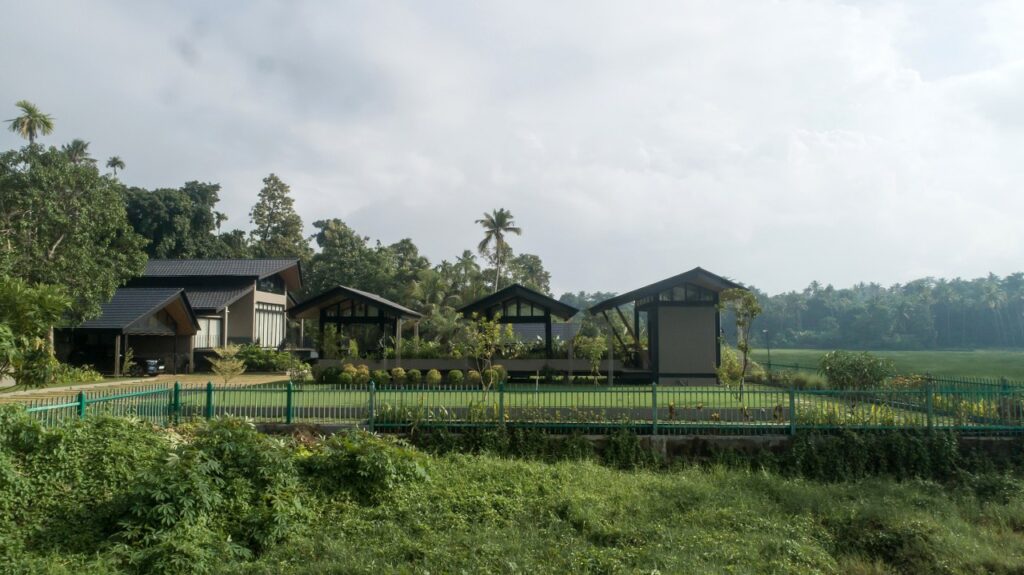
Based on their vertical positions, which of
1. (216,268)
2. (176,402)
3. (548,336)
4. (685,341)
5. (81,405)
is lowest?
(176,402)

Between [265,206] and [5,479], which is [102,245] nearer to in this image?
[5,479]

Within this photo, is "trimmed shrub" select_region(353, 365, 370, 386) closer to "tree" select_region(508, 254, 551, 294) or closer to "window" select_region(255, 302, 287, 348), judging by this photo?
"window" select_region(255, 302, 287, 348)

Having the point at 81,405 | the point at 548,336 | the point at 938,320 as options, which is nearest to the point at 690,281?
the point at 548,336

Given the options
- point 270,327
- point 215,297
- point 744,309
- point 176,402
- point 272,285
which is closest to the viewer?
point 176,402

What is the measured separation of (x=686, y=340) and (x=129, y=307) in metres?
23.7

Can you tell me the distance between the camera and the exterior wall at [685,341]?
23391mm

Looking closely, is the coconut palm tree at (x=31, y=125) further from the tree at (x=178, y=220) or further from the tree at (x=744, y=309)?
the tree at (x=744, y=309)

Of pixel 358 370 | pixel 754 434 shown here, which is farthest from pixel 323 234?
pixel 754 434

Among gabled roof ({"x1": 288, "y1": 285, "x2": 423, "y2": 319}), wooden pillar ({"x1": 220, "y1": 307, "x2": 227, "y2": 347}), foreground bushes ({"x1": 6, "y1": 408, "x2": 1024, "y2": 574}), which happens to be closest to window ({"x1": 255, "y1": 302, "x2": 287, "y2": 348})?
wooden pillar ({"x1": 220, "y1": 307, "x2": 227, "y2": 347})

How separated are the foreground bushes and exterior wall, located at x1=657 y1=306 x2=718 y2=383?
36.5 ft

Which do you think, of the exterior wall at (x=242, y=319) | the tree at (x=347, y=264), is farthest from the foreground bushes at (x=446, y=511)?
the tree at (x=347, y=264)

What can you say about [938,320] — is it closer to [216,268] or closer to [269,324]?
[269,324]

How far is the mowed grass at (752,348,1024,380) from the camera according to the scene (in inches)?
1941

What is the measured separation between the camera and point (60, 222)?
23422 millimetres
